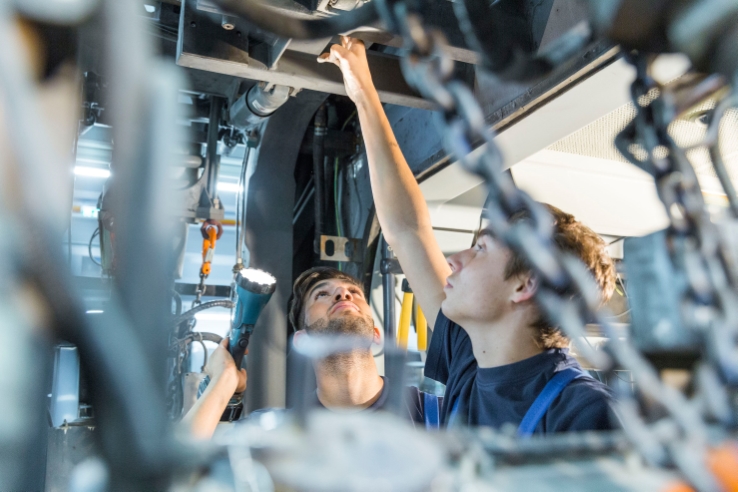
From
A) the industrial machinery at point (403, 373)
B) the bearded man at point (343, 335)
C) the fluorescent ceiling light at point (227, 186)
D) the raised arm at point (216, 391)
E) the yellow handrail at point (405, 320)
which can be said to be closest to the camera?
the industrial machinery at point (403, 373)

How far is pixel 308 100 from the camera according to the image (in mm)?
2207

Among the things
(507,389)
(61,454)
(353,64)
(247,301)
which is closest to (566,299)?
(507,389)

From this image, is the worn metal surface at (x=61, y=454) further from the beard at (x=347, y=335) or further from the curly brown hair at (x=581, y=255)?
the curly brown hair at (x=581, y=255)

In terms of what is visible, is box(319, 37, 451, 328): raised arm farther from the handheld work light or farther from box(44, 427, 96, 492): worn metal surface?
box(44, 427, 96, 492): worn metal surface

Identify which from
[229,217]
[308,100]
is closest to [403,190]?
[308,100]

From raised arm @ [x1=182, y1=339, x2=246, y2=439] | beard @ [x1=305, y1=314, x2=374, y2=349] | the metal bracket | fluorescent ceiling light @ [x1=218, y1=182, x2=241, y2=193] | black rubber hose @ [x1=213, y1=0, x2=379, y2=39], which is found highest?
fluorescent ceiling light @ [x1=218, y1=182, x2=241, y2=193]

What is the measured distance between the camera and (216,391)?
1.67 meters

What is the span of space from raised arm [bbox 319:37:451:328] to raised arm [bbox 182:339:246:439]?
59 centimetres

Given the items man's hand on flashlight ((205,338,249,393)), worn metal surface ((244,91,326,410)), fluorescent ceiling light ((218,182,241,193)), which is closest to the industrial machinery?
man's hand on flashlight ((205,338,249,393))

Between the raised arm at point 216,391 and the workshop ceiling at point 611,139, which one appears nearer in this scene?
the raised arm at point 216,391

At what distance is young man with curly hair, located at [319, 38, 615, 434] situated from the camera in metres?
1.27

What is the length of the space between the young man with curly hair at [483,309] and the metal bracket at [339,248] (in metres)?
0.53

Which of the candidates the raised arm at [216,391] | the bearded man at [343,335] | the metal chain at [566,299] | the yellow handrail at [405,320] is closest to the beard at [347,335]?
the bearded man at [343,335]

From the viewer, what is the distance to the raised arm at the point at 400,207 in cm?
158
